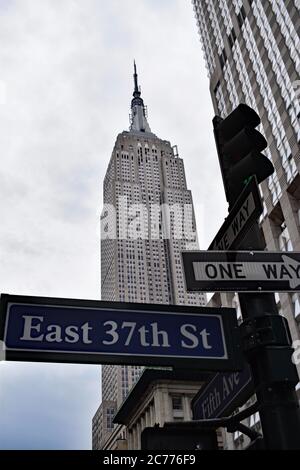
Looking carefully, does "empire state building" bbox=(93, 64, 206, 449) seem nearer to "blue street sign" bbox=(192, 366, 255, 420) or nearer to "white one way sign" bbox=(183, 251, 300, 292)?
"blue street sign" bbox=(192, 366, 255, 420)

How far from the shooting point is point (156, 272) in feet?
553

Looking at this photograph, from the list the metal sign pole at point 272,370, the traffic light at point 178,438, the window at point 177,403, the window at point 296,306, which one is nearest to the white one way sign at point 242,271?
the metal sign pole at point 272,370

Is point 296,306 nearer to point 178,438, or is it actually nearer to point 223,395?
point 223,395

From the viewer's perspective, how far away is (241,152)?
3.97m

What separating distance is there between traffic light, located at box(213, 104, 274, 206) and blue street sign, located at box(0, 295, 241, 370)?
42.0 inches

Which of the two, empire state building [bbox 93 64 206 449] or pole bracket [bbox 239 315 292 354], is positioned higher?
empire state building [bbox 93 64 206 449]

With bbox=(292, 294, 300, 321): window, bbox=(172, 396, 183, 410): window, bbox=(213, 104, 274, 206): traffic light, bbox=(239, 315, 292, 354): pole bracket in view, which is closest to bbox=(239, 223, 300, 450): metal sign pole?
bbox=(239, 315, 292, 354): pole bracket

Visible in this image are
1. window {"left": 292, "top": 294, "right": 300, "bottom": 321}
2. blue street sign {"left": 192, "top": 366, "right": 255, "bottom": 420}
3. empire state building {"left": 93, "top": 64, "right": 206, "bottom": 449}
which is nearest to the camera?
blue street sign {"left": 192, "top": 366, "right": 255, "bottom": 420}

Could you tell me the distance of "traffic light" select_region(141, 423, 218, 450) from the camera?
3.24m

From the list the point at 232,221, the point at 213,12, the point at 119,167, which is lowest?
the point at 232,221

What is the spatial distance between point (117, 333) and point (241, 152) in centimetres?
175

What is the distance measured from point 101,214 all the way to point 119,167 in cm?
1940
